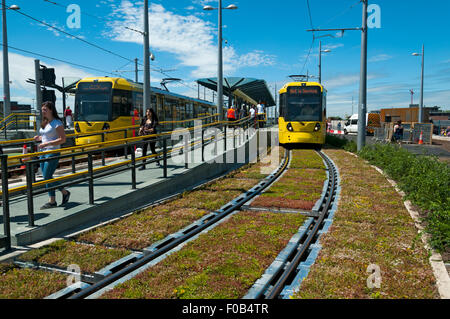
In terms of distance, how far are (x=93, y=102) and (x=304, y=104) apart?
969 centimetres

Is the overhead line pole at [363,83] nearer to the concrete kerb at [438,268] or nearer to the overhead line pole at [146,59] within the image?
the overhead line pole at [146,59]

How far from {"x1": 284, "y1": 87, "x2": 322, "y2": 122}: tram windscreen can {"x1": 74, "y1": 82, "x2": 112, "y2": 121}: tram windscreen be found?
27.2 feet

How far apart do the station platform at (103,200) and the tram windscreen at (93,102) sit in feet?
23.0

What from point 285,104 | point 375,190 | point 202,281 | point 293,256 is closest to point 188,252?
point 202,281

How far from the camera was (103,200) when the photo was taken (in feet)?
22.0

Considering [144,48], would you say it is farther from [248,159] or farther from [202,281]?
[202,281]

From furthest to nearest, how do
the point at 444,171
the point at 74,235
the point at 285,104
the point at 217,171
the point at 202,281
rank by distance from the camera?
the point at 285,104, the point at 217,171, the point at 444,171, the point at 74,235, the point at 202,281

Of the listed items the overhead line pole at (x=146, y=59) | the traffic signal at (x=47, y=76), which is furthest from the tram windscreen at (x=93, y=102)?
the traffic signal at (x=47, y=76)

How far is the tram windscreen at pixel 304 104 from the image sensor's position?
18031 mm

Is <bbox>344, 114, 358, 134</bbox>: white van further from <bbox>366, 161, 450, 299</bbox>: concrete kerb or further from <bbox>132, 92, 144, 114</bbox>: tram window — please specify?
<bbox>366, 161, 450, 299</bbox>: concrete kerb

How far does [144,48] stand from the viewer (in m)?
15.0

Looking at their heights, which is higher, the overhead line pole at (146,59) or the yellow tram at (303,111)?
the overhead line pole at (146,59)

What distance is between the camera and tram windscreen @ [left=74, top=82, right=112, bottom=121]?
1692 cm

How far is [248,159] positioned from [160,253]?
1122 cm
